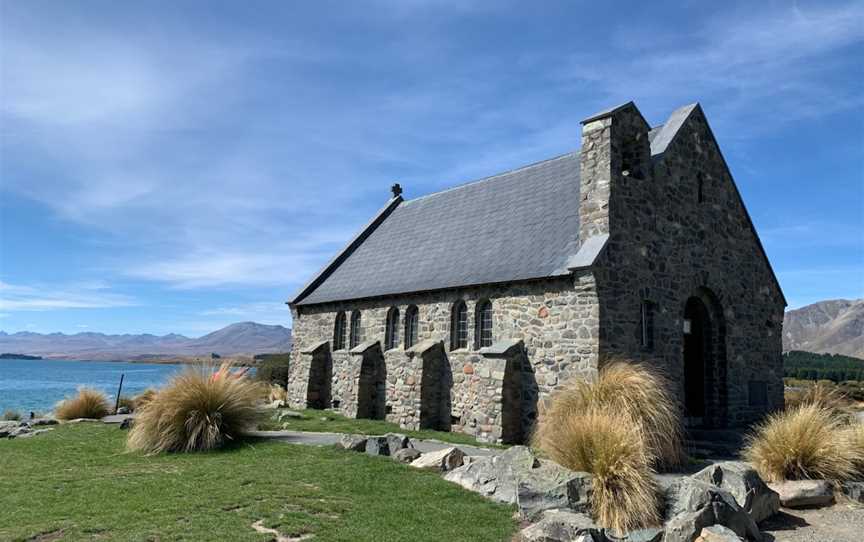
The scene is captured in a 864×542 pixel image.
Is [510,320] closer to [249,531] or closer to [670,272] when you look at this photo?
[670,272]

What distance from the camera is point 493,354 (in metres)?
16.2

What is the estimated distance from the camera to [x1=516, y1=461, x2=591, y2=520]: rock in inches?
336

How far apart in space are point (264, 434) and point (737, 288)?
15.0 meters

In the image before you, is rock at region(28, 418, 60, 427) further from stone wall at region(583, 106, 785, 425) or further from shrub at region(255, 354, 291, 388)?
stone wall at region(583, 106, 785, 425)

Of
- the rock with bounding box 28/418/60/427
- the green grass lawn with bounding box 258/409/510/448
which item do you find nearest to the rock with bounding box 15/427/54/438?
the rock with bounding box 28/418/60/427

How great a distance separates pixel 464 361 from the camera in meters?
18.0

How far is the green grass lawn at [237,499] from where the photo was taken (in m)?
7.81

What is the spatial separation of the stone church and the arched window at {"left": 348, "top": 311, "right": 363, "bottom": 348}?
4cm

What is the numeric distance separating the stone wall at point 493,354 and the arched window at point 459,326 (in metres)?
0.16

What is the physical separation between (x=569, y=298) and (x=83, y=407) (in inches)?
718

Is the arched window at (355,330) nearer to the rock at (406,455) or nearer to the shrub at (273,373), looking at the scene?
the rock at (406,455)

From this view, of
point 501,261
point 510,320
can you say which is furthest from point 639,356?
point 501,261

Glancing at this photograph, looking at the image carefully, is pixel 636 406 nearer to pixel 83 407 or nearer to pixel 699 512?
pixel 699 512

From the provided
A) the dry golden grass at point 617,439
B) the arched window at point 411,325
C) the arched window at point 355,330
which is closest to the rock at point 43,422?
the arched window at point 355,330
